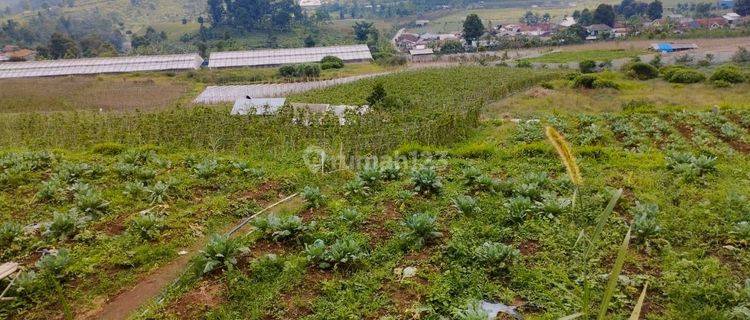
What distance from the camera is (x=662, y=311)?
15.7 feet

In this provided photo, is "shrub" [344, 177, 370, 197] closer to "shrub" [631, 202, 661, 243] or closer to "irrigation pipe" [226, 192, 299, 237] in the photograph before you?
"irrigation pipe" [226, 192, 299, 237]

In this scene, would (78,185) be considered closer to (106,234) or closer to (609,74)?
(106,234)

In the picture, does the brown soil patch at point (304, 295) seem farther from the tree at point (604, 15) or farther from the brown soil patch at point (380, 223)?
the tree at point (604, 15)

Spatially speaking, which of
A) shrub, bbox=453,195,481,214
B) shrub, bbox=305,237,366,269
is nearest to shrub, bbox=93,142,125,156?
shrub, bbox=305,237,366,269

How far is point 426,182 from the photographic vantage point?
7941mm

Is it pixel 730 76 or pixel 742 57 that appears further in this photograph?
pixel 742 57

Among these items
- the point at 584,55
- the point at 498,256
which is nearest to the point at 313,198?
the point at 498,256

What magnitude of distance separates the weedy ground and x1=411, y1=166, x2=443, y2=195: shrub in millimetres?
33

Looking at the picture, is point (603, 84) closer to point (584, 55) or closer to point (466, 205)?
point (584, 55)

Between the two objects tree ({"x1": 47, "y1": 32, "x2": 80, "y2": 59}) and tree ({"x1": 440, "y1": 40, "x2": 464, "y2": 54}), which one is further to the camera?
tree ({"x1": 440, "y1": 40, "x2": 464, "y2": 54})

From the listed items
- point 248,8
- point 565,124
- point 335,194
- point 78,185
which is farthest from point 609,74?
point 248,8

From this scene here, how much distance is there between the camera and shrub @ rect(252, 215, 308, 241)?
A: 646 centimetres

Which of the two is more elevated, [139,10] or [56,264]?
[139,10]

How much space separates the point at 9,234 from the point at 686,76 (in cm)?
3212
